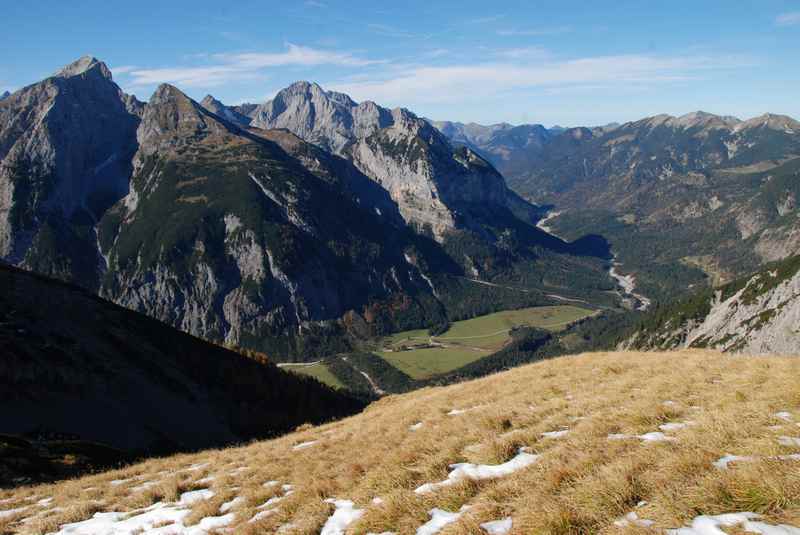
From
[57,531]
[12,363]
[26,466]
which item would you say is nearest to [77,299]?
[12,363]

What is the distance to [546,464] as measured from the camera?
1357 centimetres

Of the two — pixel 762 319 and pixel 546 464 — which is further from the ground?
pixel 546 464

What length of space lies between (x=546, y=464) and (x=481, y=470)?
6.74ft

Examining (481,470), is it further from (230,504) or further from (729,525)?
(230,504)

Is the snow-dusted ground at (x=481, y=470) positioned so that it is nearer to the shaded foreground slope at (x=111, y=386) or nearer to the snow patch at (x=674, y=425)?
the snow patch at (x=674, y=425)

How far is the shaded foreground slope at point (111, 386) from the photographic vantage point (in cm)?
5489

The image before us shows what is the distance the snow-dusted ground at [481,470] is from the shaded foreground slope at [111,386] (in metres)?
27.1

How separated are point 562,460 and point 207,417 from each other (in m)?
73.4

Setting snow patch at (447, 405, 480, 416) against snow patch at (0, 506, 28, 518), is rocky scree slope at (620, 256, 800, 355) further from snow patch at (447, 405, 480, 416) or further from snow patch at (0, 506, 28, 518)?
snow patch at (0, 506, 28, 518)

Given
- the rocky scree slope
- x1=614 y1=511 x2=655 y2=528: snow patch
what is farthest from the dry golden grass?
the rocky scree slope

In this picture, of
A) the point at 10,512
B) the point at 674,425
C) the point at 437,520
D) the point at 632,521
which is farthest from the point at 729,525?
the point at 10,512

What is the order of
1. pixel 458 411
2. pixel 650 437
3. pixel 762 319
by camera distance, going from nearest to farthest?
1. pixel 650 437
2. pixel 458 411
3. pixel 762 319

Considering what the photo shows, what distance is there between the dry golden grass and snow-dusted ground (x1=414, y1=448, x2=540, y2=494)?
0.31 m

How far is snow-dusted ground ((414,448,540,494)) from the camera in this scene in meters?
14.0
